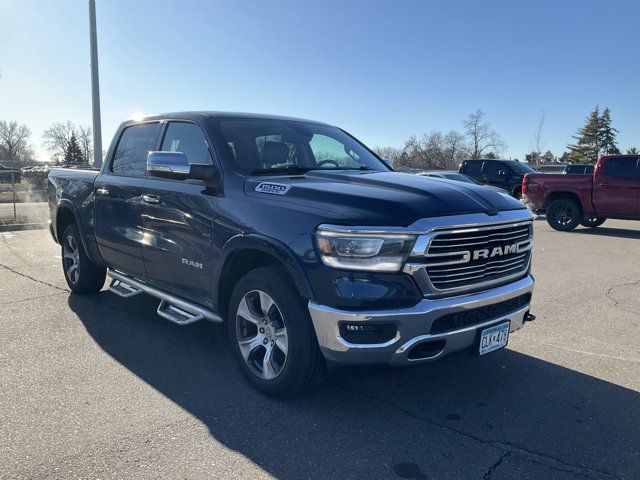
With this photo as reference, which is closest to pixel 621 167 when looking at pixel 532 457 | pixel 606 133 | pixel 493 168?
pixel 493 168

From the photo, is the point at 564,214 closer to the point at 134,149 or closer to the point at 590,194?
the point at 590,194

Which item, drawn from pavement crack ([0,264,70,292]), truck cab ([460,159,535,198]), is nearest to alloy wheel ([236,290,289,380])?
pavement crack ([0,264,70,292])

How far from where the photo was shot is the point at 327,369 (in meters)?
3.40

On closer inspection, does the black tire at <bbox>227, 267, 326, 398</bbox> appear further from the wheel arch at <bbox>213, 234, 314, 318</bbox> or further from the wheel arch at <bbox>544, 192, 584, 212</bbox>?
the wheel arch at <bbox>544, 192, 584, 212</bbox>

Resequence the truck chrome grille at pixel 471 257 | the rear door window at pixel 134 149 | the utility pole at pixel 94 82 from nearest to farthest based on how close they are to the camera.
Answer: the truck chrome grille at pixel 471 257 → the rear door window at pixel 134 149 → the utility pole at pixel 94 82

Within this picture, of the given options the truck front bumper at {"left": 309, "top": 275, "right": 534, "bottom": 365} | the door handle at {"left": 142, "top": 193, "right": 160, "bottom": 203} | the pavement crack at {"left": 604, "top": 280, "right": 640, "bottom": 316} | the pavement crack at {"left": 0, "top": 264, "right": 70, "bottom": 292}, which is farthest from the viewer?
the pavement crack at {"left": 0, "top": 264, "right": 70, "bottom": 292}

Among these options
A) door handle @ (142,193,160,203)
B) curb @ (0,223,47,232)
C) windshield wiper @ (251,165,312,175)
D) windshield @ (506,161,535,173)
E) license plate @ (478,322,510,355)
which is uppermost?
windshield @ (506,161,535,173)

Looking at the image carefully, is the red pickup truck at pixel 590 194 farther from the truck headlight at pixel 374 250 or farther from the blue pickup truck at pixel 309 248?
the truck headlight at pixel 374 250

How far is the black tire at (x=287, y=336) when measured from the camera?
3.25 meters

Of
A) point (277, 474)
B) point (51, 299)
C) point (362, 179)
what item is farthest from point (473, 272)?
point (51, 299)

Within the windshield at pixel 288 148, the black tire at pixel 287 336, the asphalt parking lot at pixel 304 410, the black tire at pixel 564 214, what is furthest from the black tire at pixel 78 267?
the black tire at pixel 564 214

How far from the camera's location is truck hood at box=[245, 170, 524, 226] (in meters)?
3.10

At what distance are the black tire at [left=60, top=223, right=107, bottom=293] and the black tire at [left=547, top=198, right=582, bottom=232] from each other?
1140 centimetres

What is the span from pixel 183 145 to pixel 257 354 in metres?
1.93
